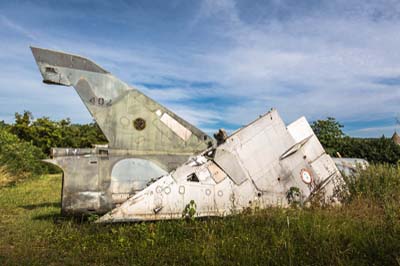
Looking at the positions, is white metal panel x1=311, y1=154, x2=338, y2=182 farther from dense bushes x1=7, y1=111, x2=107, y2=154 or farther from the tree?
dense bushes x1=7, y1=111, x2=107, y2=154

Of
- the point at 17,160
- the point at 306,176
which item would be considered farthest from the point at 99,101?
the point at 17,160

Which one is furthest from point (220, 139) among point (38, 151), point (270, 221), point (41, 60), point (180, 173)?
point (38, 151)

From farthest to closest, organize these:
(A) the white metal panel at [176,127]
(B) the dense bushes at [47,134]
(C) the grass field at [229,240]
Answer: (B) the dense bushes at [47,134]
(A) the white metal panel at [176,127]
(C) the grass field at [229,240]

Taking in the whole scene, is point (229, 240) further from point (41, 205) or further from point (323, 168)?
point (41, 205)

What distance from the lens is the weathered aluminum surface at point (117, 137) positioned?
660 cm

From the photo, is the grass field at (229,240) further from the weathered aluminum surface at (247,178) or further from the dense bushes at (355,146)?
the dense bushes at (355,146)

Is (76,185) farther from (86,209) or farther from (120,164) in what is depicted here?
(120,164)

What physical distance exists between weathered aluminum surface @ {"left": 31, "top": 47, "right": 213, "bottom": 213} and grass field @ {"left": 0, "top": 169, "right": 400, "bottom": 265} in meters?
1.02

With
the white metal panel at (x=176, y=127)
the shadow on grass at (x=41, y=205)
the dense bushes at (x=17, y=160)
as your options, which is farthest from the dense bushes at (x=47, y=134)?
the white metal panel at (x=176, y=127)

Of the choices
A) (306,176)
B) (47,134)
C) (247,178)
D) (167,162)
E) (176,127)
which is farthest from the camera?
(47,134)

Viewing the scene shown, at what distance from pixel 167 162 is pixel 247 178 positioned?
202 centimetres

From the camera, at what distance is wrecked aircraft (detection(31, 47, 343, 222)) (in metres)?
5.84

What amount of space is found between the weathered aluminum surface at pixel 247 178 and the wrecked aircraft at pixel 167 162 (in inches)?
0.7

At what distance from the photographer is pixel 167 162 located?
287 inches
